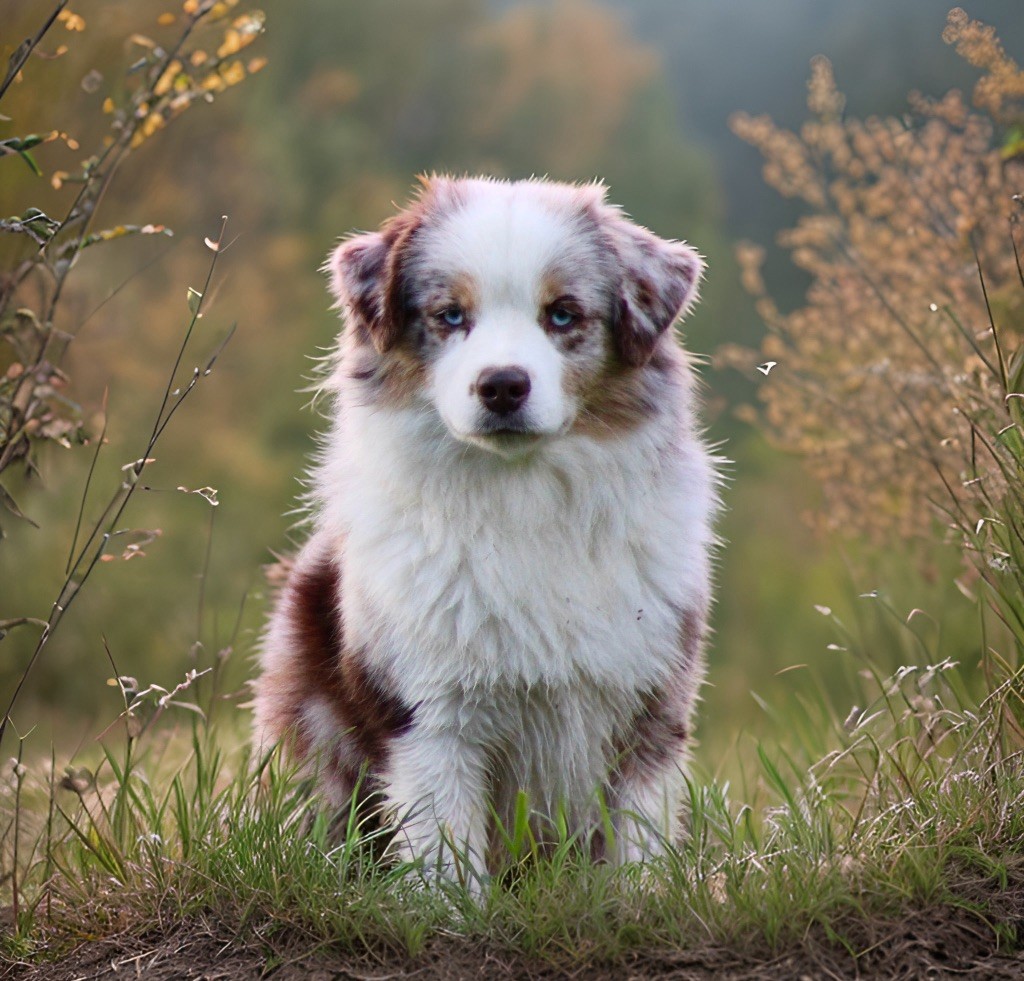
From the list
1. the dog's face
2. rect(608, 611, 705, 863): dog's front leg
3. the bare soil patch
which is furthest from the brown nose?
the bare soil patch

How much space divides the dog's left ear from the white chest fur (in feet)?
0.86

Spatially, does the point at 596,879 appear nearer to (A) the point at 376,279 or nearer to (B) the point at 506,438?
(B) the point at 506,438

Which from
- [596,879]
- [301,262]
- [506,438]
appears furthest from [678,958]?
[301,262]

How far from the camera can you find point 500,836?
346 centimetres

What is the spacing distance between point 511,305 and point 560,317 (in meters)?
0.15

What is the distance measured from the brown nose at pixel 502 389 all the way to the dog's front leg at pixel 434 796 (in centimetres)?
86

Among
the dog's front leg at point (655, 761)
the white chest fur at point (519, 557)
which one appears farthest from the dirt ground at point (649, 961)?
the white chest fur at point (519, 557)

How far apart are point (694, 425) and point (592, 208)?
690mm

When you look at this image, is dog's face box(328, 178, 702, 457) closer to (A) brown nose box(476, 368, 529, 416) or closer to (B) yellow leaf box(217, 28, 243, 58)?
(A) brown nose box(476, 368, 529, 416)

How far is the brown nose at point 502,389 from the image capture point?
304 cm

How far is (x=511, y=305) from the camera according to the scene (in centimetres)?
322

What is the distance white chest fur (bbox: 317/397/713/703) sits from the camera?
127 inches

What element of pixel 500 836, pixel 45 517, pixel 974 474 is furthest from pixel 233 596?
pixel 974 474

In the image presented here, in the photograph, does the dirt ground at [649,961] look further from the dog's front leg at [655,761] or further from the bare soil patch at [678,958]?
the dog's front leg at [655,761]
